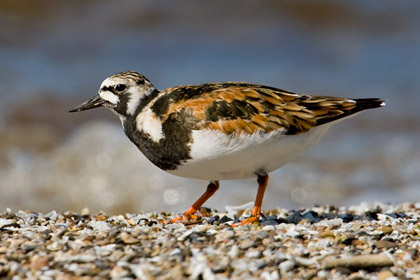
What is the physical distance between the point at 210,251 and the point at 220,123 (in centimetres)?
110

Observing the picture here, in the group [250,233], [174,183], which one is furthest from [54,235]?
[174,183]

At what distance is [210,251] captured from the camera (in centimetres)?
379

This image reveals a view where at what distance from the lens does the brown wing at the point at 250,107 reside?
4.62 metres

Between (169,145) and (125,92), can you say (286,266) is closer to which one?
(169,145)

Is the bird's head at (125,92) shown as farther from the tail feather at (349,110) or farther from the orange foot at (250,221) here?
the tail feather at (349,110)

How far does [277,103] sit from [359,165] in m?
5.28

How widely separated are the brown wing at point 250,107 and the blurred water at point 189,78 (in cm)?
383

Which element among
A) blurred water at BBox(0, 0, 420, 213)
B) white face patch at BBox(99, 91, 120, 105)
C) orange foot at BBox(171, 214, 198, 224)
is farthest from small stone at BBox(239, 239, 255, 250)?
blurred water at BBox(0, 0, 420, 213)

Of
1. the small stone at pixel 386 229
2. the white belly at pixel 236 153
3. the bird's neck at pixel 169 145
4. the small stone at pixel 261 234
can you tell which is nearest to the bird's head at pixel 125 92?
the bird's neck at pixel 169 145

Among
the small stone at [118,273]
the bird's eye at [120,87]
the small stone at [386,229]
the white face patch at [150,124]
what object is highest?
the bird's eye at [120,87]

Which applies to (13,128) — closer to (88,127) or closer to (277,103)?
(88,127)

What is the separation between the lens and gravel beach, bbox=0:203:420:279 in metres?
3.56

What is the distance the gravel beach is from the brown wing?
724 millimetres

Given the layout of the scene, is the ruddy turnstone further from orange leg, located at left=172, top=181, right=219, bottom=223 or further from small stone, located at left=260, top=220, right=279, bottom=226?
orange leg, located at left=172, top=181, right=219, bottom=223
